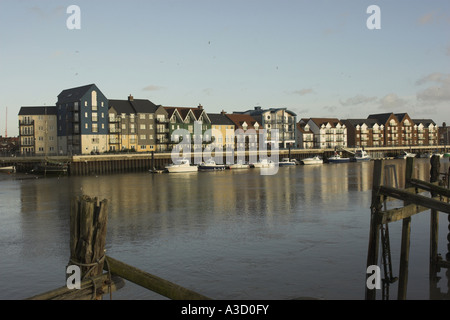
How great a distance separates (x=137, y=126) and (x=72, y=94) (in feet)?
59.6

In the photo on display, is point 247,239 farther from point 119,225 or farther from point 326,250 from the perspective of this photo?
point 119,225

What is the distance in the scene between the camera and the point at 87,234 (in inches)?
338

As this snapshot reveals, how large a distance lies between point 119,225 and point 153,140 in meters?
93.3

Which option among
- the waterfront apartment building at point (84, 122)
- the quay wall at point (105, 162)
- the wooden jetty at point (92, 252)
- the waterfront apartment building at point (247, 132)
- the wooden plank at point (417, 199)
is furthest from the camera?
the waterfront apartment building at point (247, 132)

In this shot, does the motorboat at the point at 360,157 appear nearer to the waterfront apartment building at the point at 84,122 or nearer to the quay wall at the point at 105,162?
the quay wall at the point at 105,162

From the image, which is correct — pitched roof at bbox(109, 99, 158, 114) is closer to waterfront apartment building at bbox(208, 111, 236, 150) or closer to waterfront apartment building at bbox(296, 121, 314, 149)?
waterfront apartment building at bbox(208, 111, 236, 150)

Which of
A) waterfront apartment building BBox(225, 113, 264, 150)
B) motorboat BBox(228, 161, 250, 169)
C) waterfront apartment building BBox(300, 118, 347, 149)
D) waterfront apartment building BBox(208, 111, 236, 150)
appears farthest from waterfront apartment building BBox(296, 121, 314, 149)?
motorboat BBox(228, 161, 250, 169)

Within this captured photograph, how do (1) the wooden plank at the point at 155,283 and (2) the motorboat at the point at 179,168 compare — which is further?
(2) the motorboat at the point at 179,168

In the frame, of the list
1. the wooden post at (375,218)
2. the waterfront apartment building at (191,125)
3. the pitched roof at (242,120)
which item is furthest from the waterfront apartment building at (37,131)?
the wooden post at (375,218)

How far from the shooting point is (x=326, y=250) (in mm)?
21219

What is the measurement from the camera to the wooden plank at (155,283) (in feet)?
28.2

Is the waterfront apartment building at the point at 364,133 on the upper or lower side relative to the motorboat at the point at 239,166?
upper
